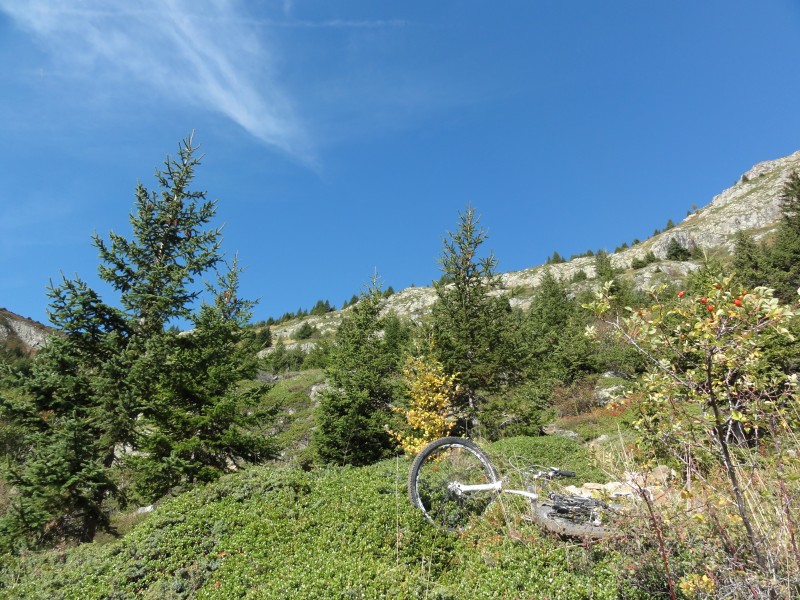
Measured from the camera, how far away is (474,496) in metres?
7.98

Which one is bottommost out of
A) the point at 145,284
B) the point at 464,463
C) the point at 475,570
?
the point at 475,570

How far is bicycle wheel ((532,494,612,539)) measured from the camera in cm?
577

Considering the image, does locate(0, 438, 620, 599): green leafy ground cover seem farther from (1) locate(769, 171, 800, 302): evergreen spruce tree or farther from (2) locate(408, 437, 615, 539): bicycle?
(1) locate(769, 171, 800, 302): evergreen spruce tree

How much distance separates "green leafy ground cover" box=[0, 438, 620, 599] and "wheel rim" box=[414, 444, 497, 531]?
43 centimetres

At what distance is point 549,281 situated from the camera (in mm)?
44750

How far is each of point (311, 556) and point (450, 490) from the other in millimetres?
2744

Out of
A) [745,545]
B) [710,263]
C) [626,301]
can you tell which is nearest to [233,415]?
[745,545]

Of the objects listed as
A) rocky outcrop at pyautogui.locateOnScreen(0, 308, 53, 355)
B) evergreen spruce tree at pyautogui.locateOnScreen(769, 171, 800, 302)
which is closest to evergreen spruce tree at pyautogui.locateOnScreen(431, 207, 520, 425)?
evergreen spruce tree at pyautogui.locateOnScreen(769, 171, 800, 302)

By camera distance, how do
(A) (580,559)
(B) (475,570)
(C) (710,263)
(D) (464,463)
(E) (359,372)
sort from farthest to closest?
(C) (710,263) < (E) (359,372) < (D) (464,463) < (B) (475,570) < (A) (580,559)

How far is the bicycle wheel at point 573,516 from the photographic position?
5.77 metres

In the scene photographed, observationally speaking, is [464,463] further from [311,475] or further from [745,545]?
[745,545]

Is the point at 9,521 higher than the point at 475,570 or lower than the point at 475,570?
higher

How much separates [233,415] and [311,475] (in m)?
4.95

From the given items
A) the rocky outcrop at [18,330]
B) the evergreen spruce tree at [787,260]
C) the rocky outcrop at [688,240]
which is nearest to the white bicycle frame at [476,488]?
the evergreen spruce tree at [787,260]
